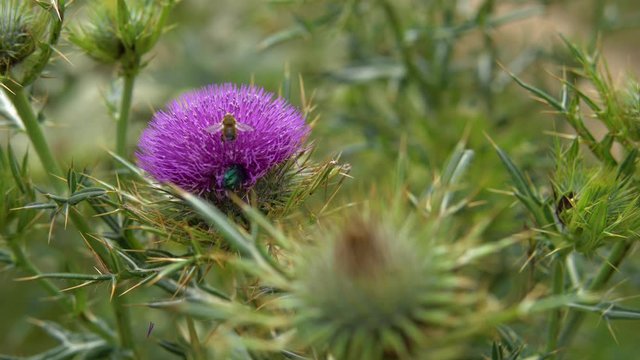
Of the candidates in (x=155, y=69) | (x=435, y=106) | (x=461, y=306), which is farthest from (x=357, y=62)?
(x=461, y=306)

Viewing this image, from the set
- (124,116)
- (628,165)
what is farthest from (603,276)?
(124,116)

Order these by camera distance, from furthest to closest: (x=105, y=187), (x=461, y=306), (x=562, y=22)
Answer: (x=562, y=22), (x=105, y=187), (x=461, y=306)

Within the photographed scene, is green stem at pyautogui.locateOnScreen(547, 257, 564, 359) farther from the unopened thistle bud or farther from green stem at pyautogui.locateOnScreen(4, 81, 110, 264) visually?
green stem at pyautogui.locateOnScreen(4, 81, 110, 264)

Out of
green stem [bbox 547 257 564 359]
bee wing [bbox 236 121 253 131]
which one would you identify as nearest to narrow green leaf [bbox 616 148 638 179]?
green stem [bbox 547 257 564 359]

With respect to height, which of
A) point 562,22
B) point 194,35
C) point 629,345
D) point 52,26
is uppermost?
point 52,26

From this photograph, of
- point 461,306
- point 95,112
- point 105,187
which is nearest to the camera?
point 461,306

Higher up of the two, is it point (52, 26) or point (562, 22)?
point (52, 26)

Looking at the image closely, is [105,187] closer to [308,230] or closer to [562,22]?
[308,230]
